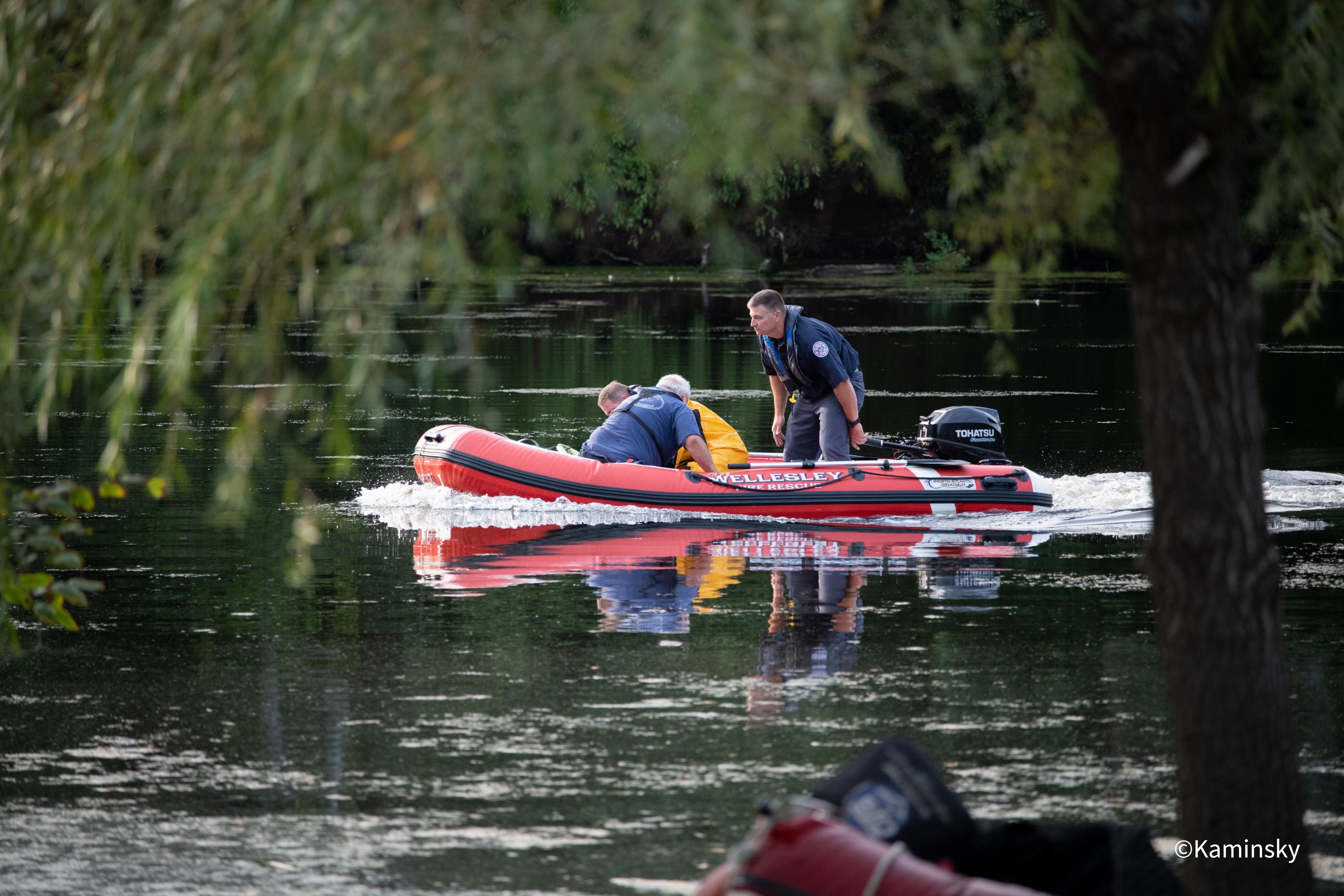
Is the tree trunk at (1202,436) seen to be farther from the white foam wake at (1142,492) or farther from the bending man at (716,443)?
the bending man at (716,443)

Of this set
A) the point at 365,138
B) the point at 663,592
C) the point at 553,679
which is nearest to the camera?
the point at 365,138

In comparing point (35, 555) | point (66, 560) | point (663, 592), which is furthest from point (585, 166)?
point (663, 592)

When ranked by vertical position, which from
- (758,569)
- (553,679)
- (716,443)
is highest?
(716,443)

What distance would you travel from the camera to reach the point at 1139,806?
5891 millimetres

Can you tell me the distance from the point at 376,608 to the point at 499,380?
1547cm

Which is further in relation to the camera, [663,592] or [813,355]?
[813,355]

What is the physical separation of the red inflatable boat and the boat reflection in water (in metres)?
0.21

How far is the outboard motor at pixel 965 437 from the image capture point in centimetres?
1420

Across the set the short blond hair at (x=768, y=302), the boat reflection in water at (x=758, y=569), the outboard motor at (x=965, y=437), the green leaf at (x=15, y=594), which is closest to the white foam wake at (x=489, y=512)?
the boat reflection in water at (x=758, y=569)

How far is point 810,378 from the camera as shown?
13.9 meters

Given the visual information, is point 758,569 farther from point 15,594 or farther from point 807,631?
point 15,594

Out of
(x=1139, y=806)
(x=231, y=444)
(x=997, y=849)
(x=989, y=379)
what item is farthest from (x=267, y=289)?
(x=989, y=379)

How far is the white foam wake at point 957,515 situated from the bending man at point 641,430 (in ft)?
1.67

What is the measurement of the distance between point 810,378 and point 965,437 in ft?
4.87
